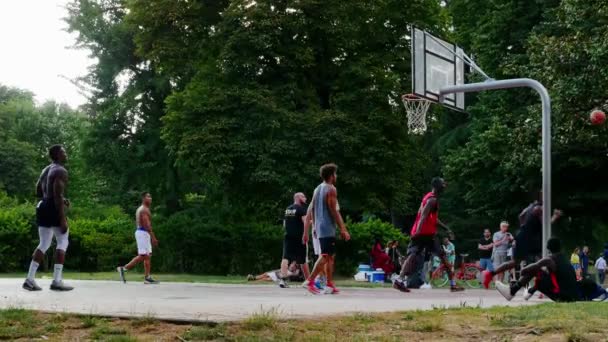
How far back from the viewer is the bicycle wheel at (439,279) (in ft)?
71.6

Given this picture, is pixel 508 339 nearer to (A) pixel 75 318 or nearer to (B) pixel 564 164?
(A) pixel 75 318

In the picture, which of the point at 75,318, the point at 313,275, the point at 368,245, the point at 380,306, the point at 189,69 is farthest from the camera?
the point at 189,69

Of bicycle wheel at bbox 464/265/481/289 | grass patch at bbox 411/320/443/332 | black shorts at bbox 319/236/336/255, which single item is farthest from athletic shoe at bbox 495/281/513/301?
bicycle wheel at bbox 464/265/481/289

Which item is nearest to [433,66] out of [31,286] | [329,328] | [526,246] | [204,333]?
[526,246]

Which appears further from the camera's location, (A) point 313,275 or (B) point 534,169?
(B) point 534,169

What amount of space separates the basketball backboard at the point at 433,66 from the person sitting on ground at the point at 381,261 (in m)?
6.27

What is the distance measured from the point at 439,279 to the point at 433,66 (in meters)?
5.60

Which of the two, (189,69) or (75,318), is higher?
(189,69)

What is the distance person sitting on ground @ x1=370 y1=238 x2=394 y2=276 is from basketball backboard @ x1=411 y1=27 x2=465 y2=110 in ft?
20.6

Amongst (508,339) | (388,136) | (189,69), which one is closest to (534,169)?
(388,136)

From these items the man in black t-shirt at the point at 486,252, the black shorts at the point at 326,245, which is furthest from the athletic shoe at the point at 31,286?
the man in black t-shirt at the point at 486,252

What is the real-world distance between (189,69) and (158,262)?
8.58 meters

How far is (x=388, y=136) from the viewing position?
33.4m

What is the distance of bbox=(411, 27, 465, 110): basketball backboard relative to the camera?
2006cm
